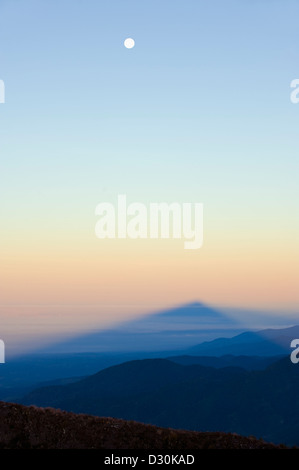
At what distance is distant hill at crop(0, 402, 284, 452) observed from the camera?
963 inches

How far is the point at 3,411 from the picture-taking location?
29.2 metres

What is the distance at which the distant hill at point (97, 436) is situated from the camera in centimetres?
2447

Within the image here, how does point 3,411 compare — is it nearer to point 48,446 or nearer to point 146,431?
point 48,446

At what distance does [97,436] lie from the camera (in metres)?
25.5
